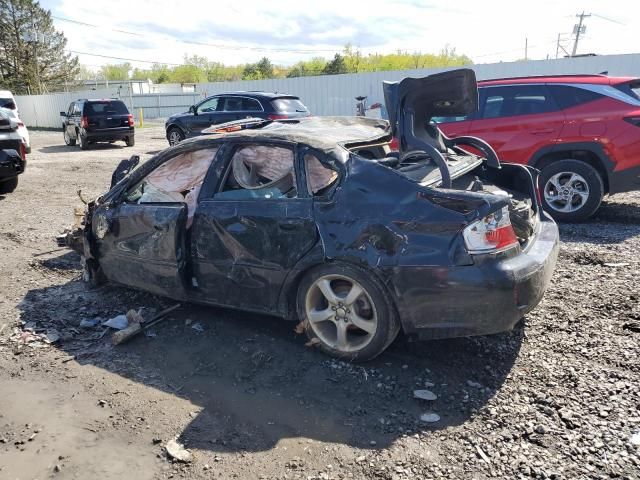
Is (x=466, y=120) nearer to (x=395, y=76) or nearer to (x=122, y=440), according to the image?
(x=122, y=440)

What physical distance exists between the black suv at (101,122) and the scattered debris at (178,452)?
59.0 feet

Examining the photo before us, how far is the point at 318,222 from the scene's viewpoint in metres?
3.37

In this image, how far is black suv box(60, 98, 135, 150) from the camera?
18.4 meters

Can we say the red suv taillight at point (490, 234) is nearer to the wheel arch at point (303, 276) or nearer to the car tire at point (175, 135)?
the wheel arch at point (303, 276)

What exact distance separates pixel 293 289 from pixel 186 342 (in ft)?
3.20

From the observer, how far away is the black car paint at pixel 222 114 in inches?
552

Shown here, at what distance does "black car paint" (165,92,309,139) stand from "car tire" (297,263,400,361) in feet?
35.8

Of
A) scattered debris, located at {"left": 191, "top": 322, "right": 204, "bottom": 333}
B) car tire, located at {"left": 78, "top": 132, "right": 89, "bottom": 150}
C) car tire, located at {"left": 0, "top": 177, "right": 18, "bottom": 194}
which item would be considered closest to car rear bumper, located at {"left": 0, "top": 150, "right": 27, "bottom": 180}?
car tire, located at {"left": 0, "top": 177, "right": 18, "bottom": 194}

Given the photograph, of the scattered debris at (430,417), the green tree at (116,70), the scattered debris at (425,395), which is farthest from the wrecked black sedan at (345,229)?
the green tree at (116,70)

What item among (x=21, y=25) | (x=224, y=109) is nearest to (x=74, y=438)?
(x=224, y=109)

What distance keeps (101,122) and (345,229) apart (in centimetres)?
1774

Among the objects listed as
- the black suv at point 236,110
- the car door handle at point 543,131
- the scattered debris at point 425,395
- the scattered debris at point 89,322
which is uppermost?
the black suv at point 236,110

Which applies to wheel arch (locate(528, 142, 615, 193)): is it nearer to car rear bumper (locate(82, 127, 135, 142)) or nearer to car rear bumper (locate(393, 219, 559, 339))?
car rear bumper (locate(393, 219, 559, 339))

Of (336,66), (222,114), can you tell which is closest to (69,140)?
(222,114)
